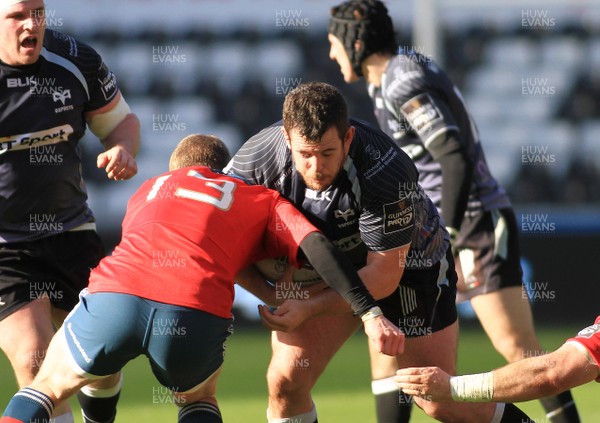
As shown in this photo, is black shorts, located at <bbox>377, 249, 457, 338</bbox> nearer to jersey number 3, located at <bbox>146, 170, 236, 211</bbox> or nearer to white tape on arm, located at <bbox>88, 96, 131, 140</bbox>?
jersey number 3, located at <bbox>146, 170, 236, 211</bbox>

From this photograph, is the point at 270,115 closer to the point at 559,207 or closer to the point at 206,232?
the point at 559,207

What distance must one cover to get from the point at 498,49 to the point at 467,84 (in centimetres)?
70

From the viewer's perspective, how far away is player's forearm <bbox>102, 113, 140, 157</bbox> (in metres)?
5.42

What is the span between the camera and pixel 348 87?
13164mm

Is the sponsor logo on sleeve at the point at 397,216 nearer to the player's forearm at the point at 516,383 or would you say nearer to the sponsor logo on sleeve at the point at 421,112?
the player's forearm at the point at 516,383

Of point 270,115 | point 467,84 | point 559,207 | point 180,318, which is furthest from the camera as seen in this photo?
point 467,84

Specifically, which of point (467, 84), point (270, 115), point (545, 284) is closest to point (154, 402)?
point (545, 284)

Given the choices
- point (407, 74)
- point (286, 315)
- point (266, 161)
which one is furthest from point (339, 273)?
point (407, 74)

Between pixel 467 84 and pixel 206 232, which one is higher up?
pixel 206 232

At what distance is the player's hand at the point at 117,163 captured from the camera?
504cm

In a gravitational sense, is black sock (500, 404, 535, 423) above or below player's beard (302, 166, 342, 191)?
below

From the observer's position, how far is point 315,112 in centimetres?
428

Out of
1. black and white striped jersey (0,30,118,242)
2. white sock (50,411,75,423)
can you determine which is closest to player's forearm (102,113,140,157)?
black and white striped jersey (0,30,118,242)

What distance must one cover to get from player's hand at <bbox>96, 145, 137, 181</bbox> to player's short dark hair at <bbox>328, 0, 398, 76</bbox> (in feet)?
5.44
